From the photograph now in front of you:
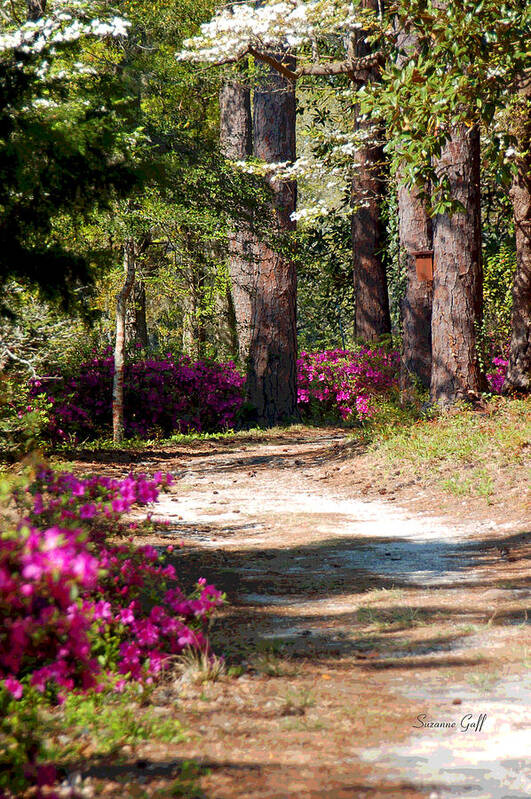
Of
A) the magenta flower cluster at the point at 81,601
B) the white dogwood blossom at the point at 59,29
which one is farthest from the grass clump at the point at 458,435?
the white dogwood blossom at the point at 59,29

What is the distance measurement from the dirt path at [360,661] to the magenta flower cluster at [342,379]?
9812 mm

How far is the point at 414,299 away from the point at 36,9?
7624mm

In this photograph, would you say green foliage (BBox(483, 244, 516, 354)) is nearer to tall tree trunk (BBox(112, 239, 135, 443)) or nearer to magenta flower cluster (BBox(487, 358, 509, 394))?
magenta flower cluster (BBox(487, 358, 509, 394))

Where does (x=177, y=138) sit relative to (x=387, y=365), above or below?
above

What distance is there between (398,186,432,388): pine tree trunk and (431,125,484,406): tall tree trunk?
169 centimetres

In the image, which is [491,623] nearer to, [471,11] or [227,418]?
[471,11]

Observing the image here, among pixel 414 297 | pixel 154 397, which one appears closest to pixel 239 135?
pixel 154 397

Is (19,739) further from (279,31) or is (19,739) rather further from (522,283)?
(279,31)

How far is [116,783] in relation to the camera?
268 cm

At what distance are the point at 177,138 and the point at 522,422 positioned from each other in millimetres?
6320

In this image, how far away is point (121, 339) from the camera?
551 inches

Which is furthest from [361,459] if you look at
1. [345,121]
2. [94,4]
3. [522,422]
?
[345,121]

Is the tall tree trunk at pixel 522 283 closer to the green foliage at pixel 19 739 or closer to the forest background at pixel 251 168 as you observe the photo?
the forest background at pixel 251 168

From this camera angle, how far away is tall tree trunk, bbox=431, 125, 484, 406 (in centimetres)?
1186
